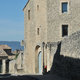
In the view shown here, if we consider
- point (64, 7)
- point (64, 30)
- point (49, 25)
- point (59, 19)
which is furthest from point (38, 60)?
point (64, 7)

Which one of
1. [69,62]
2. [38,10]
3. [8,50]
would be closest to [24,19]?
[38,10]

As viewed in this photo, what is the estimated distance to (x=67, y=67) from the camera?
20.6 metres

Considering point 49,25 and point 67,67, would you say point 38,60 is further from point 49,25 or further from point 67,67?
point 67,67

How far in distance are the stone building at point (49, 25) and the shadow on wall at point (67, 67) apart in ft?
14.7

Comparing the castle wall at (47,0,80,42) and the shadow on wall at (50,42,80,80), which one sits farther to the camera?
Result: the castle wall at (47,0,80,42)

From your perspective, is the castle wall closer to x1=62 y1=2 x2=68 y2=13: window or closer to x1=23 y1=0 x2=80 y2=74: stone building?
x1=23 y1=0 x2=80 y2=74: stone building

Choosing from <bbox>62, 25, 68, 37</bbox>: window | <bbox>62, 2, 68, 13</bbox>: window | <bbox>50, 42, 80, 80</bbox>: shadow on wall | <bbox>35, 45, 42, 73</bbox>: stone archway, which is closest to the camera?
<bbox>50, 42, 80, 80</bbox>: shadow on wall

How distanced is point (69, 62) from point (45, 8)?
13.7 m

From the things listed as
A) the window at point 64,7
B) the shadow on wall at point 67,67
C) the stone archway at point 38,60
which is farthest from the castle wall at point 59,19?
the shadow on wall at point 67,67

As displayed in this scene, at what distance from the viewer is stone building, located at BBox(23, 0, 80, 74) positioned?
31.3m

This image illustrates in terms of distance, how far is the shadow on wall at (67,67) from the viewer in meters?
17.8

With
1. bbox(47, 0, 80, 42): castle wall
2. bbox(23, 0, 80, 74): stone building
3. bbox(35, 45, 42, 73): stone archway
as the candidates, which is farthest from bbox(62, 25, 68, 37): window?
bbox(35, 45, 42, 73): stone archway

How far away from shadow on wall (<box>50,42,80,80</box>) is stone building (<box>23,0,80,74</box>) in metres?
4.49

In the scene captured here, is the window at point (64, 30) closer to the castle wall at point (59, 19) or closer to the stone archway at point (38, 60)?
→ the castle wall at point (59, 19)
